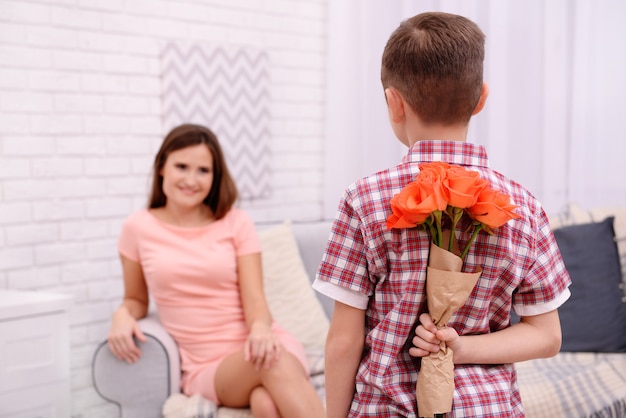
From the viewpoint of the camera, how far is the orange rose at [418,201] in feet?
3.52

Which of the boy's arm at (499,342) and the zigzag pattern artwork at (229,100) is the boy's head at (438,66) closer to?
the boy's arm at (499,342)

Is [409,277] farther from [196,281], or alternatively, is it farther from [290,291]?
[290,291]

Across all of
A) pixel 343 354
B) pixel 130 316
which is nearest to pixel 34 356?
pixel 130 316

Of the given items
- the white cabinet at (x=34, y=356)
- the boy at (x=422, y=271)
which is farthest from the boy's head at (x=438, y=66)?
the white cabinet at (x=34, y=356)

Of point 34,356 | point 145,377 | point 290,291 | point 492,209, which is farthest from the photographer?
point 290,291

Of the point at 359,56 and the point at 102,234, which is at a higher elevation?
the point at 359,56

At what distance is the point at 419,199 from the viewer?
3.59 ft

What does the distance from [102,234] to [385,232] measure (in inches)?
87.8

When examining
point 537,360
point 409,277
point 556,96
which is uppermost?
point 556,96

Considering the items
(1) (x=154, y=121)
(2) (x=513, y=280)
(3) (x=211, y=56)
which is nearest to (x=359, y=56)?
(3) (x=211, y=56)

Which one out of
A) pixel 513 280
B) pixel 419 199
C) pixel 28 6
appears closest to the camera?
pixel 419 199

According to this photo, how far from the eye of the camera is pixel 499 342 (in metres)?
1.23

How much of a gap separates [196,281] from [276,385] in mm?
502

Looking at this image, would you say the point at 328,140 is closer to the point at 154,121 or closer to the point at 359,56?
the point at 359,56
